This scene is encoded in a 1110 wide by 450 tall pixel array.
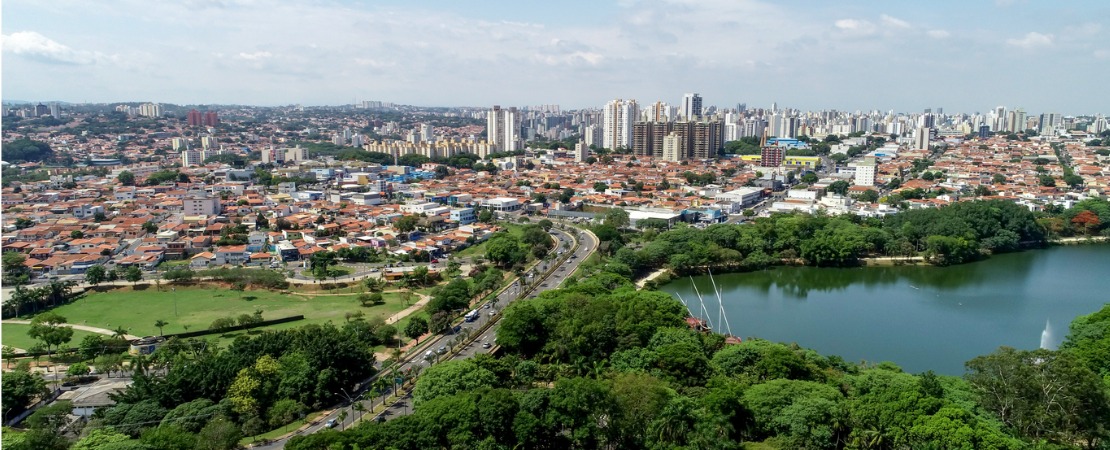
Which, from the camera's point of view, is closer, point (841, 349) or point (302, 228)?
point (841, 349)

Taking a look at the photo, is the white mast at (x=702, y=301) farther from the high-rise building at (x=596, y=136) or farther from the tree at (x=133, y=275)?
the high-rise building at (x=596, y=136)

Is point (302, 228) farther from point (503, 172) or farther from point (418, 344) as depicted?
point (503, 172)

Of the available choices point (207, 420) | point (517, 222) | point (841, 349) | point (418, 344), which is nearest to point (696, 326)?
point (841, 349)

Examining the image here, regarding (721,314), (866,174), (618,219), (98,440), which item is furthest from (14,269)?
(866,174)

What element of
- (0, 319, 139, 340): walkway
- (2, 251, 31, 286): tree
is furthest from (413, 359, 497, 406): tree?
(2, 251, 31, 286): tree

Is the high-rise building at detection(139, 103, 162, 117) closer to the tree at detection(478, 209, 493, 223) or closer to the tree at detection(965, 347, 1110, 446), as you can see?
the tree at detection(478, 209, 493, 223)

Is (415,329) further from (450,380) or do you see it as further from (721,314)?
(721,314)
